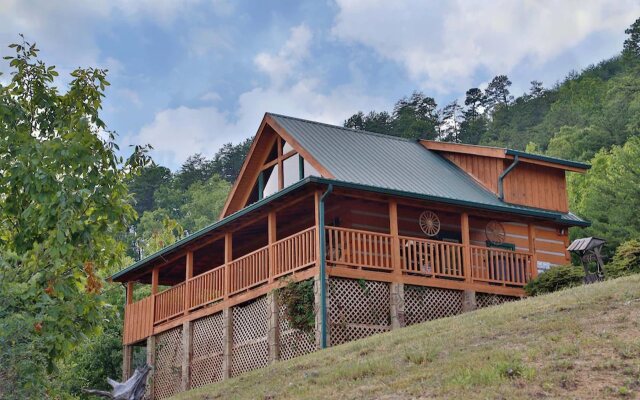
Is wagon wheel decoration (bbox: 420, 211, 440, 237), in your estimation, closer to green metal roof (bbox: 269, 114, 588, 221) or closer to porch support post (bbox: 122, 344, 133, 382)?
green metal roof (bbox: 269, 114, 588, 221)

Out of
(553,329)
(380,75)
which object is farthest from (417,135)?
(553,329)

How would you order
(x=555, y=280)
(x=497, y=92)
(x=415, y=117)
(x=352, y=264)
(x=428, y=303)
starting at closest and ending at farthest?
1. (x=352, y=264)
2. (x=428, y=303)
3. (x=555, y=280)
4. (x=415, y=117)
5. (x=497, y=92)

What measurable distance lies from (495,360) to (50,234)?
655cm

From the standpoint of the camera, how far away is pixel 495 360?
13648mm

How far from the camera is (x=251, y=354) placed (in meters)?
23.1

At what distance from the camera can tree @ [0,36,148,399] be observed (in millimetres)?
12602

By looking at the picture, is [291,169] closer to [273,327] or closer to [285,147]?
[285,147]

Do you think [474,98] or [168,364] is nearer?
[168,364]

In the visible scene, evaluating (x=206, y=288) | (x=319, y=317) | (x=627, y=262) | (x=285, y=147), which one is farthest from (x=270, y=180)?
(x=627, y=262)

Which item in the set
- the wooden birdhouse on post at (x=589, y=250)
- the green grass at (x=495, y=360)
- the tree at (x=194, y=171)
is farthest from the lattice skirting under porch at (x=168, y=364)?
the tree at (x=194, y=171)

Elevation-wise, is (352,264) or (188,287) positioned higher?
(188,287)

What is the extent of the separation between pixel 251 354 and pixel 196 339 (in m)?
3.49

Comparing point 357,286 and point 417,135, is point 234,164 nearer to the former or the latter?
point 417,135

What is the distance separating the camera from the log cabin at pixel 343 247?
2175 cm
